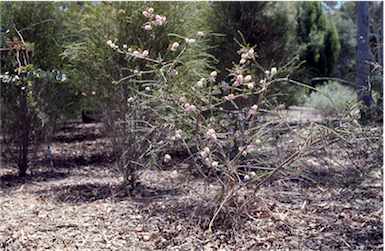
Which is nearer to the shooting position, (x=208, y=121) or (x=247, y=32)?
(x=208, y=121)

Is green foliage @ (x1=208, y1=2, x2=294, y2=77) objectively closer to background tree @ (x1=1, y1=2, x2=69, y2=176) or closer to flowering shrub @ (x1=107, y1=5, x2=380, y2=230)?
flowering shrub @ (x1=107, y1=5, x2=380, y2=230)

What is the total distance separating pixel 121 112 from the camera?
3357 mm

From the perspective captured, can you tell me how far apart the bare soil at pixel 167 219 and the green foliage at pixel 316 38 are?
10197mm

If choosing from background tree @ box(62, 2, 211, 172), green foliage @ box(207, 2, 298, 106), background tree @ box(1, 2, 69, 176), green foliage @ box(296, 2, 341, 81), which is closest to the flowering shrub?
background tree @ box(62, 2, 211, 172)

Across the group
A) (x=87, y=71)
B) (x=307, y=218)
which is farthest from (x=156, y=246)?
(x=87, y=71)

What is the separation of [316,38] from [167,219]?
39.4ft

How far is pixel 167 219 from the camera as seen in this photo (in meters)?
2.72

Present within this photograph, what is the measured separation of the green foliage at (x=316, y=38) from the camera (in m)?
12.7

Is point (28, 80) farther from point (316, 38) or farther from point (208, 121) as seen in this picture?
point (316, 38)

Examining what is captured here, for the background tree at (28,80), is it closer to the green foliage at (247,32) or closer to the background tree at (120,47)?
the background tree at (120,47)

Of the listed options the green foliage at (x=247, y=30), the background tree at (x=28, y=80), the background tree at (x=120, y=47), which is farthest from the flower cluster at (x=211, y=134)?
the green foliage at (x=247, y=30)

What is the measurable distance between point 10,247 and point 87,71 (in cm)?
194

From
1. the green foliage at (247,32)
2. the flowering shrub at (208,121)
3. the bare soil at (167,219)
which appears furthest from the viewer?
the green foliage at (247,32)

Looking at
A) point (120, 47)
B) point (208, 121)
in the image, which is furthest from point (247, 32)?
point (208, 121)
